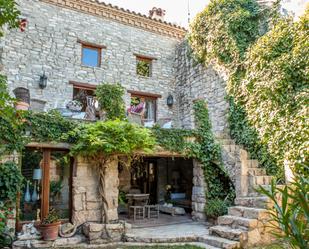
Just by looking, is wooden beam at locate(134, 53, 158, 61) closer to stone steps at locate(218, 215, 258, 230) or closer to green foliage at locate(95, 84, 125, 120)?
green foliage at locate(95, 84, 125, 120)

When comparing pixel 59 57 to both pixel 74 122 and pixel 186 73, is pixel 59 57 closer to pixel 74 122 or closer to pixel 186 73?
pixel 74 122

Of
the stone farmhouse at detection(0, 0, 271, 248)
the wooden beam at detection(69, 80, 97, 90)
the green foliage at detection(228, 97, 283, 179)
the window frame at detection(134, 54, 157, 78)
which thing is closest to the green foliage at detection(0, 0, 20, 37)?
the stone farmhouse at detection(0, 0, 271, 248)

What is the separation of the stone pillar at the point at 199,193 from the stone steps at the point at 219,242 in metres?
1.85

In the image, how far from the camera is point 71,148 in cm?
631

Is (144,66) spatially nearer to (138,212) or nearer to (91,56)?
(91,56)

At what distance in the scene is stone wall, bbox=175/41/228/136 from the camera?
8.77m

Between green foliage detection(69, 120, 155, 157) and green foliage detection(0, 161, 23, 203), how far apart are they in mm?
1224

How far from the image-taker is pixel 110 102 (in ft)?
26.7

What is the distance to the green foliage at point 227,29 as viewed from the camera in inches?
329

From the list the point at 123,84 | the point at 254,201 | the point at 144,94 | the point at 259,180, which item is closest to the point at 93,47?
the point at 123,84

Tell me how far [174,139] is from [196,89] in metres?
3.27

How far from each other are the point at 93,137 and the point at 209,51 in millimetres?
5340

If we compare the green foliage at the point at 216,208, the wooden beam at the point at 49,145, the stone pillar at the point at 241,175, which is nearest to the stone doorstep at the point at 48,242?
the wooden beam at the point at 49,145

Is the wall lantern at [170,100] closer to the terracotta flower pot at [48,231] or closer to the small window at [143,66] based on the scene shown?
the small window at [143,66]
